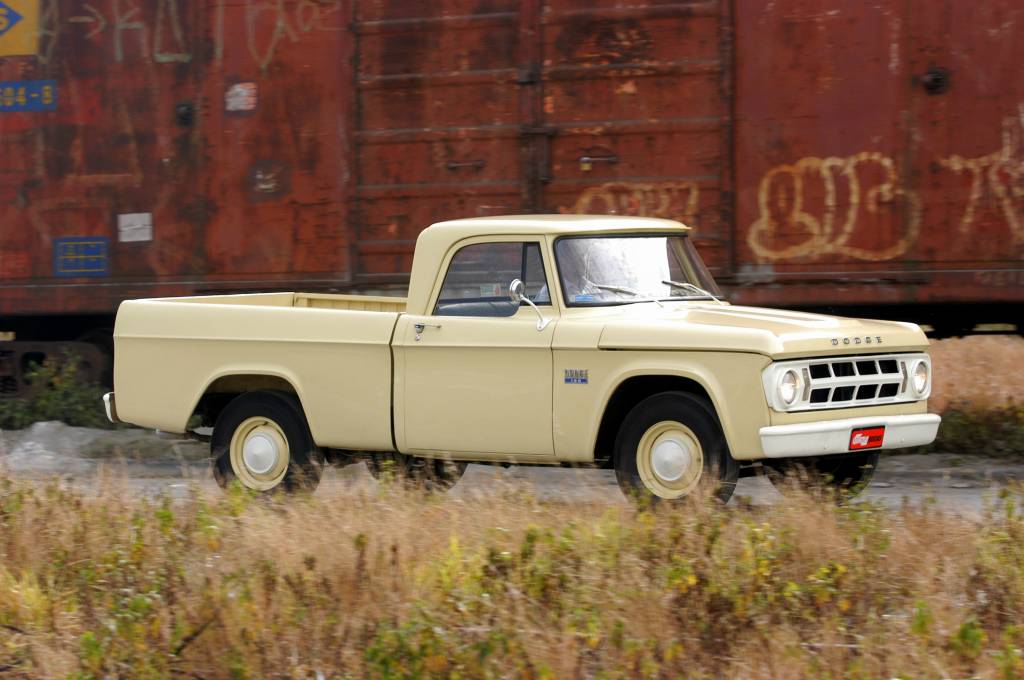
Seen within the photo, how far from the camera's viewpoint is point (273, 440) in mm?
8148

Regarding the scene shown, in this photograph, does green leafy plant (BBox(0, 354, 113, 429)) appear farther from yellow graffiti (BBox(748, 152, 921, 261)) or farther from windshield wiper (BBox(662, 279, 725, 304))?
windshield wiper (BBox(662, 279, 725, 304))

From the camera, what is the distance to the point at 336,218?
1089 centimetres

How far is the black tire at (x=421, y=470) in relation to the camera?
7734mm

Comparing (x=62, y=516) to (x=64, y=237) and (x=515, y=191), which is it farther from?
(x=64, y=237)

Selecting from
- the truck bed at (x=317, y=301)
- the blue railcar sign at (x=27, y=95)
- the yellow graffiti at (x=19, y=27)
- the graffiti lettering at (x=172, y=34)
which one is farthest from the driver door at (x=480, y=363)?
the yellow graffiti at (x=19, y=27)

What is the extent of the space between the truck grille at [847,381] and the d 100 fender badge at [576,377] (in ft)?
3.16

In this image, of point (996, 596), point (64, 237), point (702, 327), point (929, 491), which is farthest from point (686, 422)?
point (64, 237)

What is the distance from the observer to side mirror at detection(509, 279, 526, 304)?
7.18 metres

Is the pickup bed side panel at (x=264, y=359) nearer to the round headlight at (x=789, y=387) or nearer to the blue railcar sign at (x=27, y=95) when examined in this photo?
the round headlight at (x=789, y=387)

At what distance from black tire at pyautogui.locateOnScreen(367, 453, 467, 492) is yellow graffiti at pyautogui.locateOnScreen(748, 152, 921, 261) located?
3.16 meters

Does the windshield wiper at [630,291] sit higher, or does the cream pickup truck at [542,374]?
the windshield wiper at [630,291]

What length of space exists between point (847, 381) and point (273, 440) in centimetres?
330

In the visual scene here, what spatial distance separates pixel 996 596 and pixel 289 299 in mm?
5378

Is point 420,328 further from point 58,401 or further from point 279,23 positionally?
point 58,401
